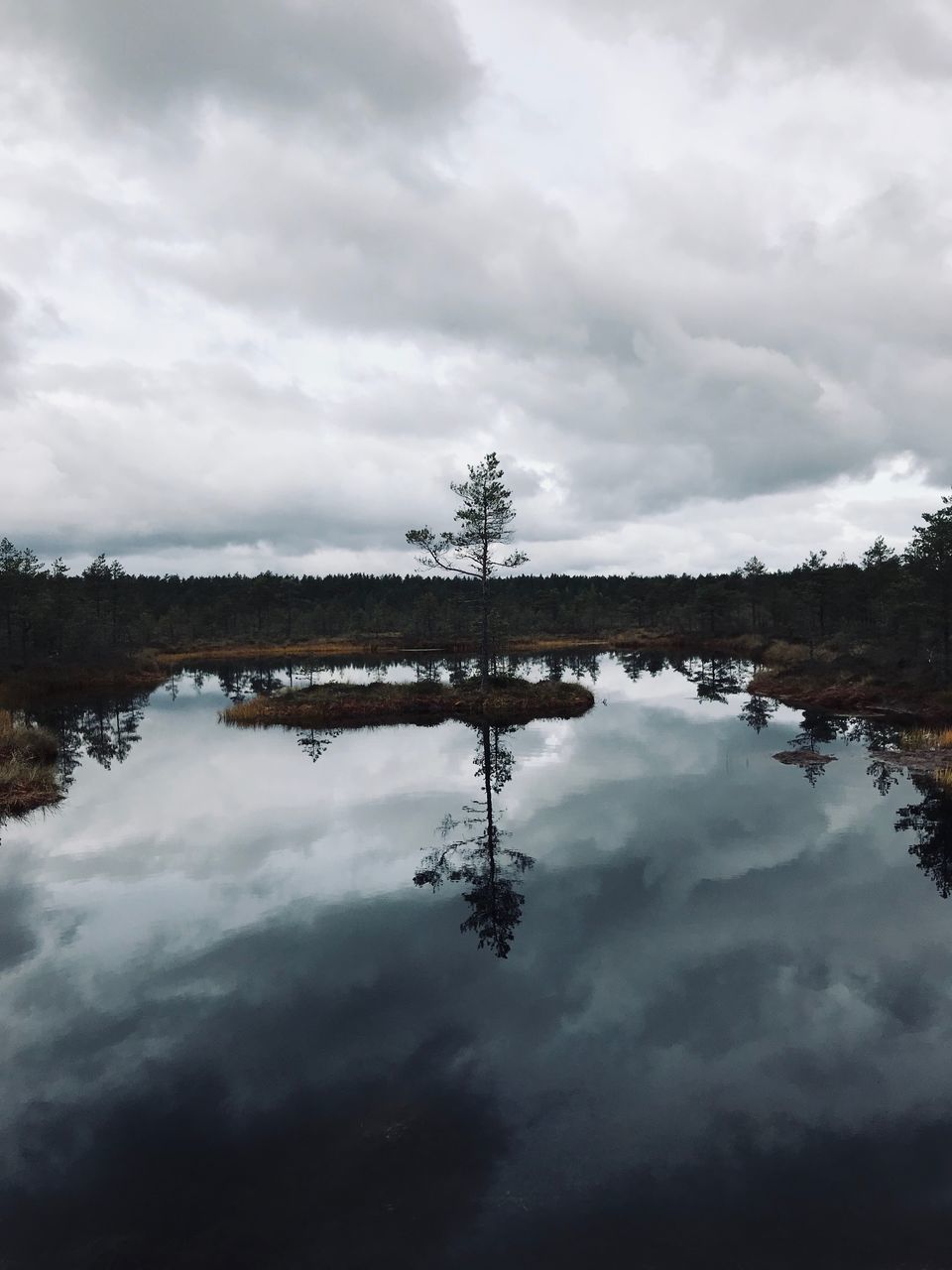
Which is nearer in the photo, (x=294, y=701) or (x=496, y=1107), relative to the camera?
(x=496, y=1107)

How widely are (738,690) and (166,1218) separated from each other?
2312 inches

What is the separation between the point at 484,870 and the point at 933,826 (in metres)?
15.1

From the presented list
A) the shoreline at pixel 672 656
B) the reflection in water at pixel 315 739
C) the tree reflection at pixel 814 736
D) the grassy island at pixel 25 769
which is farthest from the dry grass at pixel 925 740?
the grassy island at pixel 25 769

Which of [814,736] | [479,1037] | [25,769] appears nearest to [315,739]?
[25,769]

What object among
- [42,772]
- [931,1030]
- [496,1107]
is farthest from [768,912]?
[42,772]

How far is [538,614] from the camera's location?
518 feet

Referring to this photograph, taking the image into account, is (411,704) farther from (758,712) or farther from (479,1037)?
(479,1037)

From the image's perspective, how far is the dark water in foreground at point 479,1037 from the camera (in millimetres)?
7625

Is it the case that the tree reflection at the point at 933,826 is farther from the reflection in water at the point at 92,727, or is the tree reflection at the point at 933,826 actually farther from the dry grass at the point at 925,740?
the reflection in water at the point at 92,727

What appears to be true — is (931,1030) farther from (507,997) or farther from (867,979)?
(507,997)

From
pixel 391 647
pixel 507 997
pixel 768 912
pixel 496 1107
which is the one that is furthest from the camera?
pixel 391 647

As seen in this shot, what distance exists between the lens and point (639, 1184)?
8.12m

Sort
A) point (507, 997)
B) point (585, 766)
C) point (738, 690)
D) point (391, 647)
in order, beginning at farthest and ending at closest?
1. point (391, 647)
2. point (738, 690)
3. point (585, 766)
4. point (507, 997)

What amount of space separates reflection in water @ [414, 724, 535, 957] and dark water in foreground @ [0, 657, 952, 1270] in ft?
0.38
